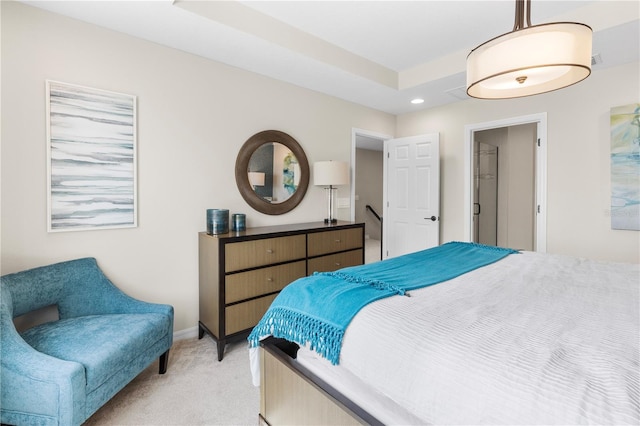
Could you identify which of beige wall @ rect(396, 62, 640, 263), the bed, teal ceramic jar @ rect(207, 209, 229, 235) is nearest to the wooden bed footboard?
the bed

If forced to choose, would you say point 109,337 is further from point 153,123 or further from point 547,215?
point 547,215

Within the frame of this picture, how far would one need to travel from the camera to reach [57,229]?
7.09 feet

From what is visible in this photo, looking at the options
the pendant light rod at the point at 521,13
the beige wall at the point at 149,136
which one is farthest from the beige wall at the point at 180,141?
the pendant light rod at the point at 521,13

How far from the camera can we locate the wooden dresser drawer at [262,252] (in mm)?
2479

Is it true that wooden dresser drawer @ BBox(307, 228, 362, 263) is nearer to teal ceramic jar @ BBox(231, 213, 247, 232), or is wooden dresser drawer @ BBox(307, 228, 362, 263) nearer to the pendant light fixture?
teal ceramic jar @ BBox(231, 213, 247, 232)

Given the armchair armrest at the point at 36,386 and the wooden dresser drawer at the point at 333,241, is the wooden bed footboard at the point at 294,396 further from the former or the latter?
the wooden dresser drawer at the point at 333,241

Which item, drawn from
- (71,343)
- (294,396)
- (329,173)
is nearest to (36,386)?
(71,343)

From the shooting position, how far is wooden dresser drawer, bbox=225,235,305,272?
97.6 inches

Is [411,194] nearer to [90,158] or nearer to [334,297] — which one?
[334,297]

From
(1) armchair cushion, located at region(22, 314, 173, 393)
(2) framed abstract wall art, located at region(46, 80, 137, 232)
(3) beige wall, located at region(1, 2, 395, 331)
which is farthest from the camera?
(2) framed abstract wall art, located at region(46, 80, 137, 232)

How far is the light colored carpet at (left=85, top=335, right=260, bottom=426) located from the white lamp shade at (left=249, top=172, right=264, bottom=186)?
1579 millimetres

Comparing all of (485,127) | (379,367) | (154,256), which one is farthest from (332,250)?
(485,127)

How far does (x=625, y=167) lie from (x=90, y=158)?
4.46 m

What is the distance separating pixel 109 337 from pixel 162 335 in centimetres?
37
